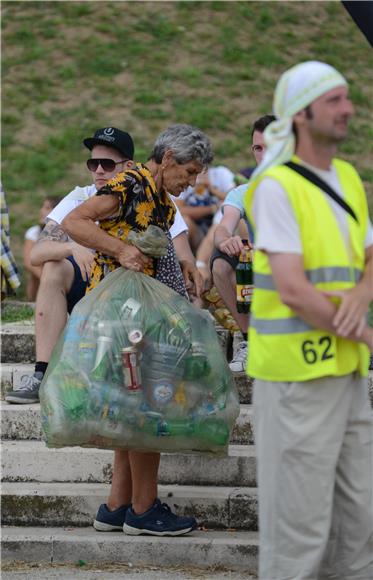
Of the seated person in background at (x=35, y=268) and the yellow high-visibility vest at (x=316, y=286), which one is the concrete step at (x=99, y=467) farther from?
the seated person in background at (x=35, y=268)

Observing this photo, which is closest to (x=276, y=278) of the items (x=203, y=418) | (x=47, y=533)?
(x=203, y=418)

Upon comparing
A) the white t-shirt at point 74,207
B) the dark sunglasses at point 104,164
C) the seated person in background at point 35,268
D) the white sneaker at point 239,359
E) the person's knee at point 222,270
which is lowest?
the seated person in background at point 35,268

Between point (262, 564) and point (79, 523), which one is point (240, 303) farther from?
point (262, 564)

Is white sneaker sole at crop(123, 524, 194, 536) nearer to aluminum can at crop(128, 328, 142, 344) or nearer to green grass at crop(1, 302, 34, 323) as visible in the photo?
aluminum can at crop(128, 328, 142, 344)

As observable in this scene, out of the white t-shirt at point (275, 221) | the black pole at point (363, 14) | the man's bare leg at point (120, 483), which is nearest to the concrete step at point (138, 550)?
the man's bare leg at point (120, 483)

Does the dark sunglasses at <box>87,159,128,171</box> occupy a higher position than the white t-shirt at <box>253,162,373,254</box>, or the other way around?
the white t-shirt at <box>253,162,373,254</box>

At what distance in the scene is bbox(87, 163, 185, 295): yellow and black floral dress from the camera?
5086 mm

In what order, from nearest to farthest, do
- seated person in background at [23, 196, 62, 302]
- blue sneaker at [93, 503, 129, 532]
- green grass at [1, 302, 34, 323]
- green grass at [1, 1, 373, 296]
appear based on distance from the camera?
blue sneaker at [93, 503, 129, 532] < green grass at [1, 302, 34, 323] < seated person in background at [23, 196, 62, 302] < green grass at [1, 1, 373, 296]

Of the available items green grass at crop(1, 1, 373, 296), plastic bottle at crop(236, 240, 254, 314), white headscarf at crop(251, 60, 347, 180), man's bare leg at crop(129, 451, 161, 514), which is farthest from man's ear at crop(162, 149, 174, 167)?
green grass at crop(1, 1, 373, 296)

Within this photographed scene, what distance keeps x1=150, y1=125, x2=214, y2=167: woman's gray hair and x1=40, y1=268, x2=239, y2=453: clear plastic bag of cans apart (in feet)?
1.89

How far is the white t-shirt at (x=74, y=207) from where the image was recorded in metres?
6.01

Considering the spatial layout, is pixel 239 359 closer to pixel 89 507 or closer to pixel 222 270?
pixel 222 270

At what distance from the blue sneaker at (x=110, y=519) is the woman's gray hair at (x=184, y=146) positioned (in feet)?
5.35

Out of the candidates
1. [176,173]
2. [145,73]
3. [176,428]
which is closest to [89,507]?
[176,428]
